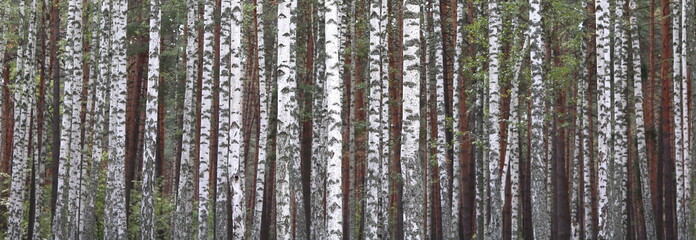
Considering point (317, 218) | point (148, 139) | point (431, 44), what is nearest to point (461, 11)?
point (431, 44)

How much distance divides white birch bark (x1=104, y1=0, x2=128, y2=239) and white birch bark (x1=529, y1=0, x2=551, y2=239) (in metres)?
8.72

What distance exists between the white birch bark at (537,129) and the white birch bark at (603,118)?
1.26 metres

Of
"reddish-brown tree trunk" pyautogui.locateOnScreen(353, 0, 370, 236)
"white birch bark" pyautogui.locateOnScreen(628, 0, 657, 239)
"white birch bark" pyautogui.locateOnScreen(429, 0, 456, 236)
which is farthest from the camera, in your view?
"reddish-brown tree trunk" pyautogui.locateOnScreen(353, 0, 370, 236)

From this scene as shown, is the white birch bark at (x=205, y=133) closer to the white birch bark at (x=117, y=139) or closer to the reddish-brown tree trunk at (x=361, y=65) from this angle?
the white birch bark at (x=117, y=139)

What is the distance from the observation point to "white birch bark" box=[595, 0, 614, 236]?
15773 millimetres

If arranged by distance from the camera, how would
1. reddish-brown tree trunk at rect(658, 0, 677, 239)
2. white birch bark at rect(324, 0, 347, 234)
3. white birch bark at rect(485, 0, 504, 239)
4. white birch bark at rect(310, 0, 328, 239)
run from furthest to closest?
reddish-brown tree trunk at rect(658, 0, 677, 239)
white birch bark at rect(310, 0, 328, 239)
white birch bark at rect(485, 0, 504, 239)
white birch bark at rect(324, 0, 347, 234)

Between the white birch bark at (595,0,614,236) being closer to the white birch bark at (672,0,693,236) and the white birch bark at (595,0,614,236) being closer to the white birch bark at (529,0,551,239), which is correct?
the white birch bark at (529,0,551,239)

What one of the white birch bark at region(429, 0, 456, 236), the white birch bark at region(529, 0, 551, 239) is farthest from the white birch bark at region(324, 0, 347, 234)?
the white birch bark at region(429, 0, 456, 236)

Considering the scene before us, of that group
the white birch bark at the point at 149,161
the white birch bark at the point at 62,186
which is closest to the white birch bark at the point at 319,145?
the white birch bark at the point at 149,161

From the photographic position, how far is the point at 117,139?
17188 mm

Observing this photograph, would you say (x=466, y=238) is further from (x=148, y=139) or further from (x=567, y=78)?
→ (x=148, y=139)

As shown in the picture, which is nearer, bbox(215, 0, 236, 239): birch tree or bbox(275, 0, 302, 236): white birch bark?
bbox(275, 0, 302, 236): white birch bark

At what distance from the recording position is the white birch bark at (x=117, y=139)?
16.9 meters

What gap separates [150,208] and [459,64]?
9266 millimetres
